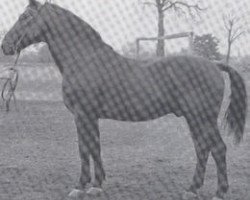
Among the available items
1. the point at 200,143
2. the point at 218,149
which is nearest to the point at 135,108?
the point at 200,143

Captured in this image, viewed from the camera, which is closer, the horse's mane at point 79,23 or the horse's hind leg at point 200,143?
the horse's hind leg at point 200,143

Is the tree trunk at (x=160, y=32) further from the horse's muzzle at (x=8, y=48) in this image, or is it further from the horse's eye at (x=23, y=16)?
the horse's eye at (x=23, y=16)

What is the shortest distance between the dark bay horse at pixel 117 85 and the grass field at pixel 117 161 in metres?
0.35

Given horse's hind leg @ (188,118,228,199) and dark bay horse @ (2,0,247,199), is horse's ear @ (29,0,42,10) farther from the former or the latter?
horse's hind leg @ (188,118,228,199)

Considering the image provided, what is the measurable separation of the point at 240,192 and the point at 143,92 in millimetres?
1370

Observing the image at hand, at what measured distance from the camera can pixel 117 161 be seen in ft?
19.8

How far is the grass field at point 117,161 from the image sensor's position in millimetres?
4602

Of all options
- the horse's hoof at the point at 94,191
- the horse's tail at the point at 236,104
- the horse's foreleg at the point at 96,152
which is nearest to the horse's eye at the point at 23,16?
the horse's foreleg at the point at 96,152

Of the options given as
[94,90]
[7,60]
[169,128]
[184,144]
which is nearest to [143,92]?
[94,90]

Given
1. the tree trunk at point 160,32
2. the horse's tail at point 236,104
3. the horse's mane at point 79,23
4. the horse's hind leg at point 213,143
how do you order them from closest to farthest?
the horse's hind leg at point 213,143
the horse's mane at point 79,23
the horse's tail at point 236,104
the tree trunk at point 160,32

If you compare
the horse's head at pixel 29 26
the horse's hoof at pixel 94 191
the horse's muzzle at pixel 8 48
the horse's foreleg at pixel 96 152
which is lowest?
the horse's hoof at pixel 94 191

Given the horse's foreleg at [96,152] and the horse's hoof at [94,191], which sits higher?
the horse's foreleg at [96,152]

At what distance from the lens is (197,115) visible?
4.39 m

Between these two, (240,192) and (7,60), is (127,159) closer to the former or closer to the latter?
(240,192)
